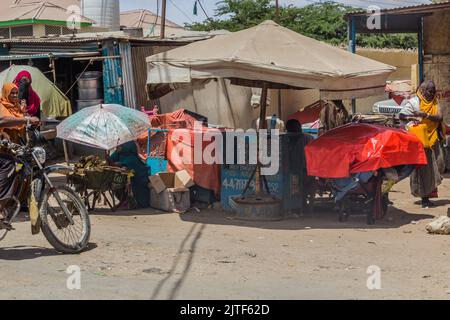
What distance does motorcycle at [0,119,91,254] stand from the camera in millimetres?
7070

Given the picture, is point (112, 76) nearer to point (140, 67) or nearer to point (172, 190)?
point (140, 67)

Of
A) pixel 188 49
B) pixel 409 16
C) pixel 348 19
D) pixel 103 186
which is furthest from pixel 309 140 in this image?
pixel 409 16

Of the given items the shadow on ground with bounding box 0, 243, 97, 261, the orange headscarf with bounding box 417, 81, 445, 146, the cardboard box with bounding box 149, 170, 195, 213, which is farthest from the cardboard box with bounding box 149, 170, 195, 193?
the orange headscarf with bounding box 417, 81, 445, 146

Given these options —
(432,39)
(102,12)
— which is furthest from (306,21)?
(432,39)

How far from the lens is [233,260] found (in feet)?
24.0

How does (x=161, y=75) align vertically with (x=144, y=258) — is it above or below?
above

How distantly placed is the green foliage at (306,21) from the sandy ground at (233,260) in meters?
21.3

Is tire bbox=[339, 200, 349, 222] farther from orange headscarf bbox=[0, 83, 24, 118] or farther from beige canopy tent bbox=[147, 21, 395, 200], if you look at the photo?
orange headscarf bbox=[0, 83, 24, 118]

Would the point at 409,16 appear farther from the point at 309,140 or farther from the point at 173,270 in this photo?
the point at 173,270

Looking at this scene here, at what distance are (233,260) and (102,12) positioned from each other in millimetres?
22274

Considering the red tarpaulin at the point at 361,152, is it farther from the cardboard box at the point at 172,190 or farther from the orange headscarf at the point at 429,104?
the cardboard box at the point at 172,190

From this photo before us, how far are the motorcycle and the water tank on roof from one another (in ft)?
69.3
